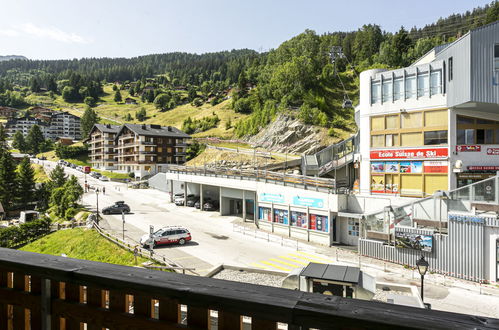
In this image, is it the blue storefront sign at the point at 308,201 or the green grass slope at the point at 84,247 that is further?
the blue storefront sign at the point at 308,201

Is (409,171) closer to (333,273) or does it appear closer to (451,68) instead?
(451,68)

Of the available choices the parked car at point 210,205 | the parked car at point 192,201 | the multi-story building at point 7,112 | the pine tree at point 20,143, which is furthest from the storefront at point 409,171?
the multi-story building at point 7,112

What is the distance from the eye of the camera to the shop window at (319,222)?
28547 mm

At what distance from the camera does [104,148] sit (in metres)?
102

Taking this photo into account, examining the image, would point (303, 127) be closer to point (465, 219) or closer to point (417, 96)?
point (417, 96)

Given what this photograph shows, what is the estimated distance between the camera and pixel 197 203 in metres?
46.8

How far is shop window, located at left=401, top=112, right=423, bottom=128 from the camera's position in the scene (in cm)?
2983

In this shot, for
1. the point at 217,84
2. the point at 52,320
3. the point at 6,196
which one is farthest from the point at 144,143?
the point at 217,84

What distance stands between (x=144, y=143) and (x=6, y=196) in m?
29.7

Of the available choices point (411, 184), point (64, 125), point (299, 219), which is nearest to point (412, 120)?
point (411, 184)

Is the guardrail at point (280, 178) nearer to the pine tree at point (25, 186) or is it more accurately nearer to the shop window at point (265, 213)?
the shop window at point (265, 213)

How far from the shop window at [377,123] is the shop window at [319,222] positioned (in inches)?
420

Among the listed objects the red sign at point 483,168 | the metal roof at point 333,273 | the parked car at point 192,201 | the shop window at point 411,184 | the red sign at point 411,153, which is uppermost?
the red sign at point 411,153

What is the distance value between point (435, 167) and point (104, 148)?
95.0m
